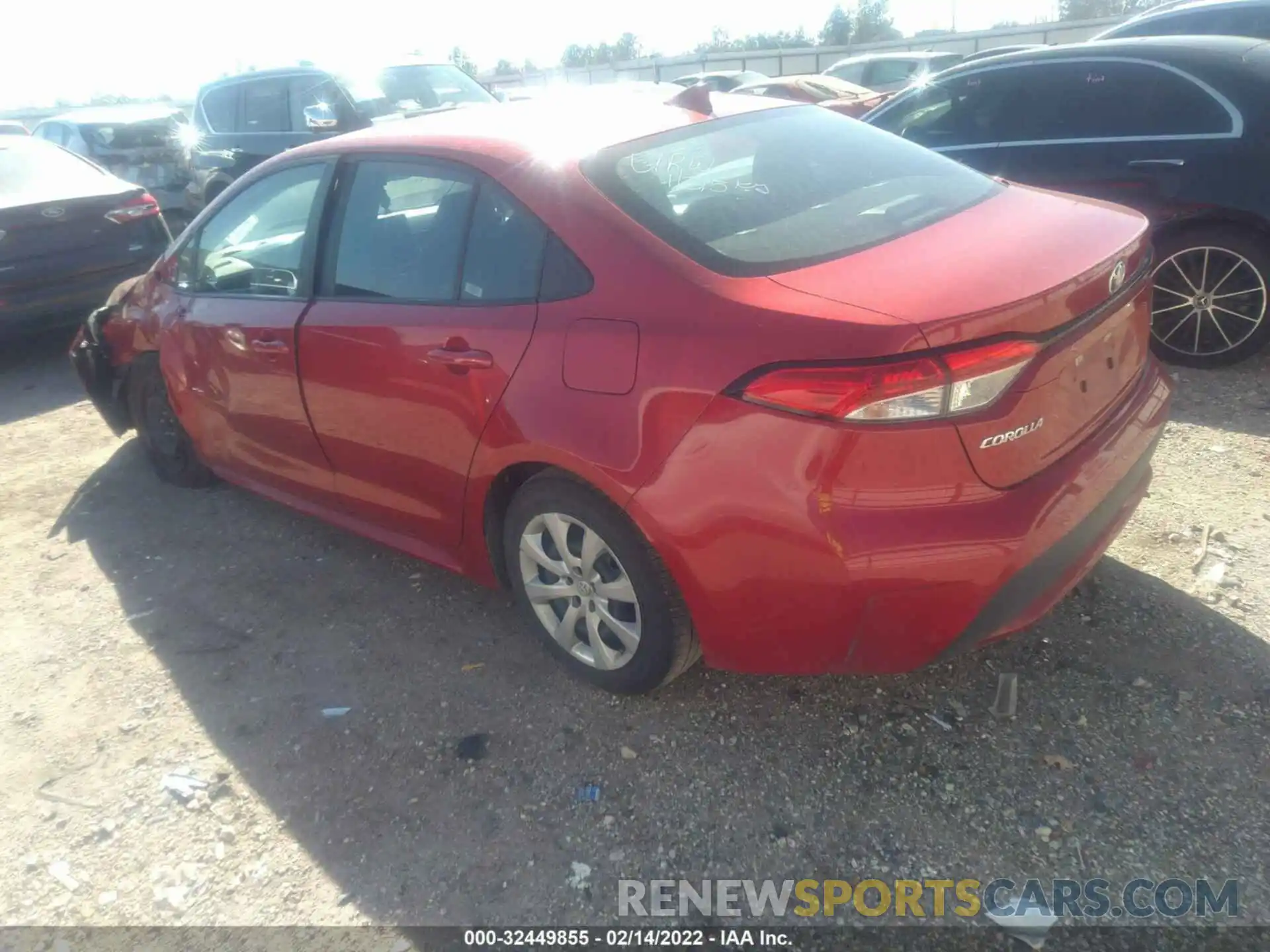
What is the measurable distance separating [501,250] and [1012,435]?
1.50 metres

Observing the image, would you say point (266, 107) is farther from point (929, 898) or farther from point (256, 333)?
point (929, 898)

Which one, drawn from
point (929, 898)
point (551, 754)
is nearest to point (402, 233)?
point (551, 754)

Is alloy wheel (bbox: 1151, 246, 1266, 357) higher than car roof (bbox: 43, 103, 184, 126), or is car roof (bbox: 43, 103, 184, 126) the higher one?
car roof (bbox: 43, 103, 184, 126)

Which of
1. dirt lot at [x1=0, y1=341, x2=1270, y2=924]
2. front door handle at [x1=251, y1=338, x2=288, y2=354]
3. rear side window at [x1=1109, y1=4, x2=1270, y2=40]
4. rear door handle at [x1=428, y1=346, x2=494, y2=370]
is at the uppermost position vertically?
rear side window at [x1=1109, y1=4, x2=1270, y2=40]

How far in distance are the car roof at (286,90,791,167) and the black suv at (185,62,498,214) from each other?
19.6 feet

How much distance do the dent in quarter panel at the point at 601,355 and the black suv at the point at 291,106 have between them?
7230 millimetres

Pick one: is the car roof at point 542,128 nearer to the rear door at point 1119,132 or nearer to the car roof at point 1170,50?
the rear door at point 1119,132

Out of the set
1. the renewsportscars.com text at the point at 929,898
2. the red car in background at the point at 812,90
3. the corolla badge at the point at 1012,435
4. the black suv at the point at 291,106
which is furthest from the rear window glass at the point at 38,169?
the red car in background at the point at 812,90

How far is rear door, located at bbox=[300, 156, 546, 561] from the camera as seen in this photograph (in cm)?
275

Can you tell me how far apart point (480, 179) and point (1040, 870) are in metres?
2.39

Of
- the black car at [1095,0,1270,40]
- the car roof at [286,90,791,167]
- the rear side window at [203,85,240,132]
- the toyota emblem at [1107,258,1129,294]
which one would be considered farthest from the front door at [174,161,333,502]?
the rear side window at [203,85,240,132]

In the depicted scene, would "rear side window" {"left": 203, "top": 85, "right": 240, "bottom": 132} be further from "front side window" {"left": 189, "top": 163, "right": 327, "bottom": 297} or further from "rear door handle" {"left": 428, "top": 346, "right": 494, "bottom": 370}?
"rear door handle" {"left": 428, "top": 346, "right": 494, "bottom": 370}

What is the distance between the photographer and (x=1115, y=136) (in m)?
4.92

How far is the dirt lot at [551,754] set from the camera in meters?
2.33
